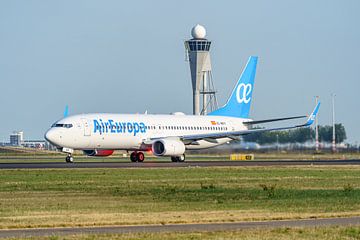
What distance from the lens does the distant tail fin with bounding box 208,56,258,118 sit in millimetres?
91938

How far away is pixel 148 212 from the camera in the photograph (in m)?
31.9

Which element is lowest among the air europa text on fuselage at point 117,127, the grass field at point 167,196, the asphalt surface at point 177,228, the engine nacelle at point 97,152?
the asphalt surface at point 177,228

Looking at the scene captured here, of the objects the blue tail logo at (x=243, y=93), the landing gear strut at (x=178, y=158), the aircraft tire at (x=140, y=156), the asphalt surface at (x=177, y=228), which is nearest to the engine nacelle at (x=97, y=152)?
the aircraft tire at (x=140, y=156)

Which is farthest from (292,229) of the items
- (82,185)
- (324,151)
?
(324,151)

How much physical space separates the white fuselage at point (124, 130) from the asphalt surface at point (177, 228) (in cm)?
4776

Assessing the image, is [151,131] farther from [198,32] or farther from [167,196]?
[198,32]

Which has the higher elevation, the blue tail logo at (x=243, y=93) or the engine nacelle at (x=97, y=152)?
the blue tail logo at (x=243, y=93)

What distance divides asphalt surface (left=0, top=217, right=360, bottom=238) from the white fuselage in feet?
157

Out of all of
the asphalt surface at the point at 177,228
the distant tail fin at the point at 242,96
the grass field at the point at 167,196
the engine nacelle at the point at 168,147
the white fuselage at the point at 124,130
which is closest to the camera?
the asphalt surface at the point at 177,228

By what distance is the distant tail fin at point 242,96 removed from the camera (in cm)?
9194

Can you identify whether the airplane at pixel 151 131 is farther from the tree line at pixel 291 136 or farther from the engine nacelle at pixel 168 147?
the tree line at pixel 291 136

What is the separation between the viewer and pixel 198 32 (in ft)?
552

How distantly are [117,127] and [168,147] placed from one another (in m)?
4.69

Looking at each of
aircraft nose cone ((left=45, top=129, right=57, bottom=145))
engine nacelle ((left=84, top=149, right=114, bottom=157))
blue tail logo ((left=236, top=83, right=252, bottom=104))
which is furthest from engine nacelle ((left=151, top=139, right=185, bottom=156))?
blue tail logo ((left=236, top=83, right=252, bottom=104))
